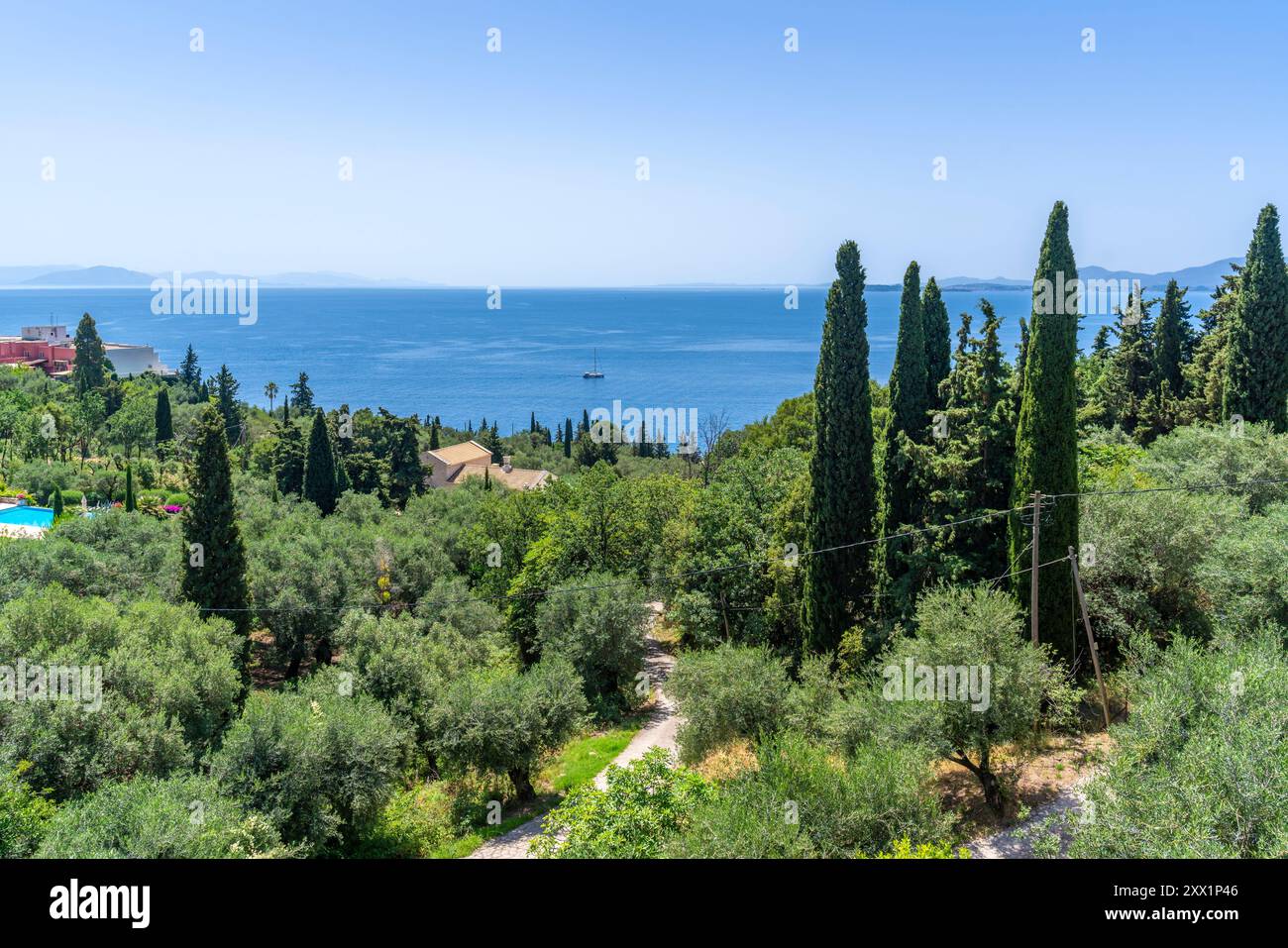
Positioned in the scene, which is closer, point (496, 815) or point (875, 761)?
point (875, 761)

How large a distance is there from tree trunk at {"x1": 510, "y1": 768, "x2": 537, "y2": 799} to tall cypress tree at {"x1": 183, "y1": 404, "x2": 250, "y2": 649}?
12.1 meters

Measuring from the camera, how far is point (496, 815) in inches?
764

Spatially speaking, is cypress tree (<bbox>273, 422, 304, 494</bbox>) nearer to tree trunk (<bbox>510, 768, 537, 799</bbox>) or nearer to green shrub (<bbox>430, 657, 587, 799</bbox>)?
green shrub (<bbox>430, 657, 587, 799</bbox>)

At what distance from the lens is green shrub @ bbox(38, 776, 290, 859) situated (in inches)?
433

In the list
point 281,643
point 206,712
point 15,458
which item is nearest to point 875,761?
point 206,712

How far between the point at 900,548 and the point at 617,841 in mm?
13586

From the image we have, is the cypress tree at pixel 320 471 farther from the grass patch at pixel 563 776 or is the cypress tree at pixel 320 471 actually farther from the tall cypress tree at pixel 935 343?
the tall cypress tree at pixel 935 343

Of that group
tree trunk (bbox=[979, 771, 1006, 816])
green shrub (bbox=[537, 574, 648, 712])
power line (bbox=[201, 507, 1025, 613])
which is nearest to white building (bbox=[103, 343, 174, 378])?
power line (bbox=[201, 507, 1025, 613])

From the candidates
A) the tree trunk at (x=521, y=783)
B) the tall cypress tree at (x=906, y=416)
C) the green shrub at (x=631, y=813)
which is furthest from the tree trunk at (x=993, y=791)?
the tree trunk at (x=521, y=783)

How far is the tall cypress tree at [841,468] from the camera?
77.4 feet

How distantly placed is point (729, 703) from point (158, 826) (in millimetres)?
12209

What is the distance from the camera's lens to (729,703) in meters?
19.7

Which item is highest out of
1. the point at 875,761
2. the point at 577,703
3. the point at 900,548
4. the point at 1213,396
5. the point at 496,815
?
the point at 1213,396
